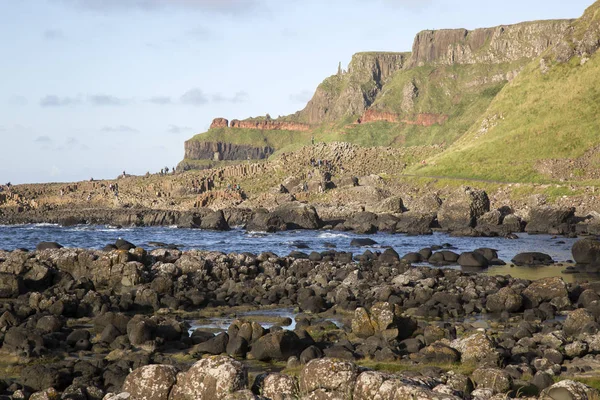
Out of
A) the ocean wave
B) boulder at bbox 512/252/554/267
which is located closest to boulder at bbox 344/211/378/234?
the ocean wave

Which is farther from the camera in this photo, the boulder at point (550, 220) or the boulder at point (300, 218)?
the boulder at point (300, 218)

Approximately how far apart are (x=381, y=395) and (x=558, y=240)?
6948 centimetres

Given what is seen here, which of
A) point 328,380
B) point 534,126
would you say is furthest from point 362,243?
point 534,126

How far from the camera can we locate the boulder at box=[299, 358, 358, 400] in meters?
18.6

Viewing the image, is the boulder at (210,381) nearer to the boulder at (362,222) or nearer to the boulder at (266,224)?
→ the boulder at (362,222)

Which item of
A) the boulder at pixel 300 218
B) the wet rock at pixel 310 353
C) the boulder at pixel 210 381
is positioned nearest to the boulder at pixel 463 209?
the boulder at pixel 300 218

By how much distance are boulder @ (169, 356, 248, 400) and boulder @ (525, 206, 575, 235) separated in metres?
77.2

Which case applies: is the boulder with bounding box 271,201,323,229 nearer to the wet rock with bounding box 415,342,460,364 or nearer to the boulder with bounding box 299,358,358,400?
the wet rock with bounding box 415,342,460,364

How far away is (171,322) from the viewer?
35125mm

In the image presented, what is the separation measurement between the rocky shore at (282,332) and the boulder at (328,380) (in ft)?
0.12

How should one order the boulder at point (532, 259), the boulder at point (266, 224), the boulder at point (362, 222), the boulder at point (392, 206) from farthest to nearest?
the boulder at point (392, 206) → the boulder at point (266, 224) → the boulder at point (362, 222) → the boulder at point (532, 259)

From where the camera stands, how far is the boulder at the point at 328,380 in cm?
1859

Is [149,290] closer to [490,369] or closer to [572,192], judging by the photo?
[490,369]

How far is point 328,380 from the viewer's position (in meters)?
18.9
